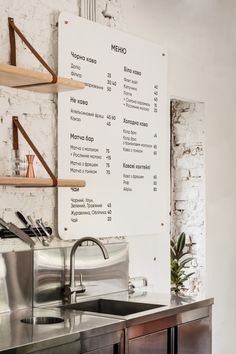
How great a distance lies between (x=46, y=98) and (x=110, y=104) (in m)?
0.52

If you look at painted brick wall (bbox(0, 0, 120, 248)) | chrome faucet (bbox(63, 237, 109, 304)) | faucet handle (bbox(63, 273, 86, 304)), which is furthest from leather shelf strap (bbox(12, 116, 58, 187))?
faucet handle (bbox(63, 273, 86, 304))

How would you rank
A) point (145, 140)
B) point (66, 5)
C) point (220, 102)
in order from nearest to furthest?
point (66, 5), point (145, 140), point (220, 102)

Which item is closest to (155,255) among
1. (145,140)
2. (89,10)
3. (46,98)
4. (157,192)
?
(157,192)

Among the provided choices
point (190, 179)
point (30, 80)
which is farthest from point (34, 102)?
point (190, 179)

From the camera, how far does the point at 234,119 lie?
5.21m

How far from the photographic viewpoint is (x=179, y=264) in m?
4.95

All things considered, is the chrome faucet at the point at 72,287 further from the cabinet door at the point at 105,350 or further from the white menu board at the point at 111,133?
the cabinet door at the point at 105,350

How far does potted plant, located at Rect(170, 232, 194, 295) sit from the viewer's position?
481cm

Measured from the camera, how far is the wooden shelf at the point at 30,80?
2896 mm

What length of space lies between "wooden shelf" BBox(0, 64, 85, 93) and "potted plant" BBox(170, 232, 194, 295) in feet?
6.33

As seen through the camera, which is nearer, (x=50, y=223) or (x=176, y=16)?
(x=50, y=223)

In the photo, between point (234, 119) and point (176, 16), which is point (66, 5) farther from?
point (234, 119)

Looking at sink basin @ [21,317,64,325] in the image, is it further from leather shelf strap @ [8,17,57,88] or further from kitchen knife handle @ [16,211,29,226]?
leather shelf strap @ [8,17,57,88]

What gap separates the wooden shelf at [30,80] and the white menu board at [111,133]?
0.28 metres
